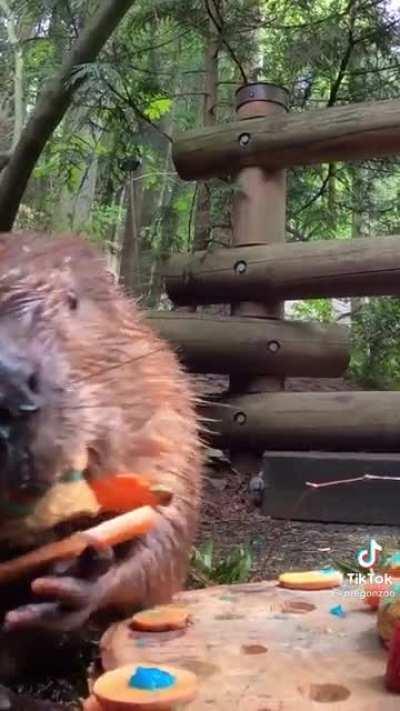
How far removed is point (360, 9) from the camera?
14.8 ft

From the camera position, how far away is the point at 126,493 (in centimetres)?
120

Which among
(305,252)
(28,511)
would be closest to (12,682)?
(28,511)

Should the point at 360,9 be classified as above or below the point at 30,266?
above

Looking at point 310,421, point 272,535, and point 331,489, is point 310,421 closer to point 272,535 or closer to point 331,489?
point 331,489

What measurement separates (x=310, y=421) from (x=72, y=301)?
2.21m

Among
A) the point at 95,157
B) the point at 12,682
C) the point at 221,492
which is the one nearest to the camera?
the point at 12,682

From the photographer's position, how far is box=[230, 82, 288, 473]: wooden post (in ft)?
12.4

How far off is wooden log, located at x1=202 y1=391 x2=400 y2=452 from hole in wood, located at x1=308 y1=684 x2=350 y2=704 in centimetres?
223

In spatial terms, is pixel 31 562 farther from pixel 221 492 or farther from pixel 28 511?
pixel 221 492

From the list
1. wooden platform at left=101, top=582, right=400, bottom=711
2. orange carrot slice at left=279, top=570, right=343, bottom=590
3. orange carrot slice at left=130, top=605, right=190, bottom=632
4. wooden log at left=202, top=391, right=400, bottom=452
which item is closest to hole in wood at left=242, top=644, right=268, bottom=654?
wooden platform at left=101, top=582, right=400, bottom=711

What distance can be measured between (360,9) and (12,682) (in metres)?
3.83

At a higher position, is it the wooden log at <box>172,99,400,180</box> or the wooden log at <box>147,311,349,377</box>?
the wooden log at <box>172,99,400,180</box>

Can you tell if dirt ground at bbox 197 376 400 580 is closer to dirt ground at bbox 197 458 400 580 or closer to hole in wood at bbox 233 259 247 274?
dirt ground at bbox 197 458 400 580

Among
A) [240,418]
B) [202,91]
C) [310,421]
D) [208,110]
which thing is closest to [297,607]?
[310,421]
